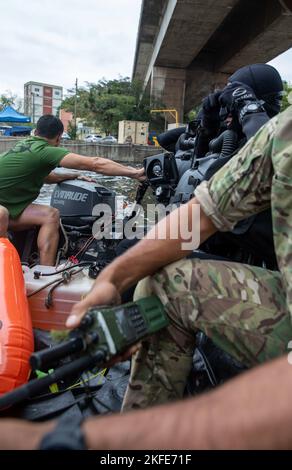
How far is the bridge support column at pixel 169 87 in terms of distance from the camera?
86.2 ft

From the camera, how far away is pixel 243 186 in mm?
1260

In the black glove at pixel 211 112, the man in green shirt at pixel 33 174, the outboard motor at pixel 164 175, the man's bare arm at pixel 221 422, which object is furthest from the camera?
the man in green shirt at pixel 33 174

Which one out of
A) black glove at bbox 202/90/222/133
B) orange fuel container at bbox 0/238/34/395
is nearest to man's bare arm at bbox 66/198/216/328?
orange fuel container at bbox 0/238/34/395

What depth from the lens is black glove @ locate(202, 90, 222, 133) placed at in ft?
8.14

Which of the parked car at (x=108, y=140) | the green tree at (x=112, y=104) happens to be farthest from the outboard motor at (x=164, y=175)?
the green tree at (x=112, y=104)

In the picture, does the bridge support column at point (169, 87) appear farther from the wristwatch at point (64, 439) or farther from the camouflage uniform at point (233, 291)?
the wristwatch at point (64, 439)

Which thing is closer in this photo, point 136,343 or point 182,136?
point 136,343

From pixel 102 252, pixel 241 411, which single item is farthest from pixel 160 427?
pixel 102 252

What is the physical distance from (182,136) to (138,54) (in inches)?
1104

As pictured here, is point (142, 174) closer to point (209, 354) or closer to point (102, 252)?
point (102, 252)

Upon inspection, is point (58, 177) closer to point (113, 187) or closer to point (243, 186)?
point (113, 187)

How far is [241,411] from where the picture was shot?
741 mm

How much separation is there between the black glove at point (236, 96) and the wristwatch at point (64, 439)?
1717 millimetres

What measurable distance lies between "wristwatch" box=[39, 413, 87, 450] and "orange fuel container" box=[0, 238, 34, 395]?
87 cm
